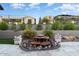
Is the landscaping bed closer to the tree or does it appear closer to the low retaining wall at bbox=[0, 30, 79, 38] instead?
the low retaining wall at bbox=[0, 30, 79, 38]

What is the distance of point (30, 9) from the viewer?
3.58ft

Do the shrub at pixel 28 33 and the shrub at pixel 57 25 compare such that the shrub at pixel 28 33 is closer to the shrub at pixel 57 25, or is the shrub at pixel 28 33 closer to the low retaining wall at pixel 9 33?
the low retaining wall at pixel 9 33

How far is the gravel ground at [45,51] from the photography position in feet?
3.54

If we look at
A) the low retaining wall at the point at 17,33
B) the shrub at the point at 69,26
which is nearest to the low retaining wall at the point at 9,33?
the low retaining wall at the point at 17,33

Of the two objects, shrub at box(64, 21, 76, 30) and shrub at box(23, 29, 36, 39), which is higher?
shrub at box(64, 21, 76, 30)

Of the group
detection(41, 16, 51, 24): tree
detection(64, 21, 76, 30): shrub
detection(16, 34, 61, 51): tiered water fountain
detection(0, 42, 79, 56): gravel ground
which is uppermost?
detection(41, 16, 51, 24): tree

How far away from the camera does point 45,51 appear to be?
1.09 metres

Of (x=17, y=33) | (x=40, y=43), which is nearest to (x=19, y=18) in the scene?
(x=17, y=33)

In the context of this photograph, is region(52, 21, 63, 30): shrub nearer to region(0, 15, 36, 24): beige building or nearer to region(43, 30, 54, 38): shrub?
region(43, 30, 54, 38): shrub

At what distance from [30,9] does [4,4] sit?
0.67 feet

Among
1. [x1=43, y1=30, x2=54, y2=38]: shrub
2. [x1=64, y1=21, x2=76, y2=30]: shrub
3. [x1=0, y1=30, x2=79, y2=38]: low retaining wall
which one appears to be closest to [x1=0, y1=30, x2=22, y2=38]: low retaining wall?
[x1=0, y1=30, x2=79, y2=38]: low retaining wall

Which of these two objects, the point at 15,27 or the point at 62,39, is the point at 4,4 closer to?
the point at 15,27

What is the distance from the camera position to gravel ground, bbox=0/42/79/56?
108 centimetres

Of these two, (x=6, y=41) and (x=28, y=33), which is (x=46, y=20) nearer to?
(x=28, y=33)
